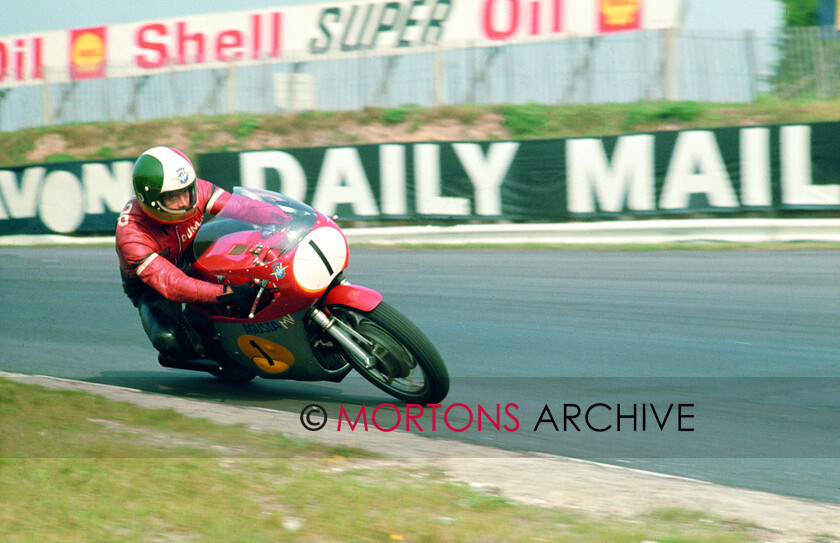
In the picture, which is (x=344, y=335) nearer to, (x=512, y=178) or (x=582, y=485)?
(x=582, y=485)

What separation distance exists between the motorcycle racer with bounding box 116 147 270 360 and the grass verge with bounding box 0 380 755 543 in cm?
94

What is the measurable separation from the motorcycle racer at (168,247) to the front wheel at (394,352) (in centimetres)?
67

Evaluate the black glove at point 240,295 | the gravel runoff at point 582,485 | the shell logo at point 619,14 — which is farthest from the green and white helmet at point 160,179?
the shell logo at point 619,14

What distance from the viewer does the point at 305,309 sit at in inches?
211

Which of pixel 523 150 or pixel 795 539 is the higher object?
pixel 523 150

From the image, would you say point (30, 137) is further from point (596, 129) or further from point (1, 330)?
point (1, 330)

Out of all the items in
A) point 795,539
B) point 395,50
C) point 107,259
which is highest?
point 395,50

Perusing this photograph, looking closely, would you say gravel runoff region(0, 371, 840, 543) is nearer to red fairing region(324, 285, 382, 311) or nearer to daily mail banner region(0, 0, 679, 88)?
red fairing region(324, 285, 382, 311)

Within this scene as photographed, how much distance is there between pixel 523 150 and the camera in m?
15.4

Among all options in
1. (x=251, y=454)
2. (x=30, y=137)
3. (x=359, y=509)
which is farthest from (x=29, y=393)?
(x=30, y=137)

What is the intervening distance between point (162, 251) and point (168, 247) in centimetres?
6

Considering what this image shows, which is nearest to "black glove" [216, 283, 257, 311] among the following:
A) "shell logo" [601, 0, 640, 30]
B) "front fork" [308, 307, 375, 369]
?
"front fork" [308, 307, 375, 369]

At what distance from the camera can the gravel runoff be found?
365 centimetres

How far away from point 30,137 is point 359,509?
86.5 feet
